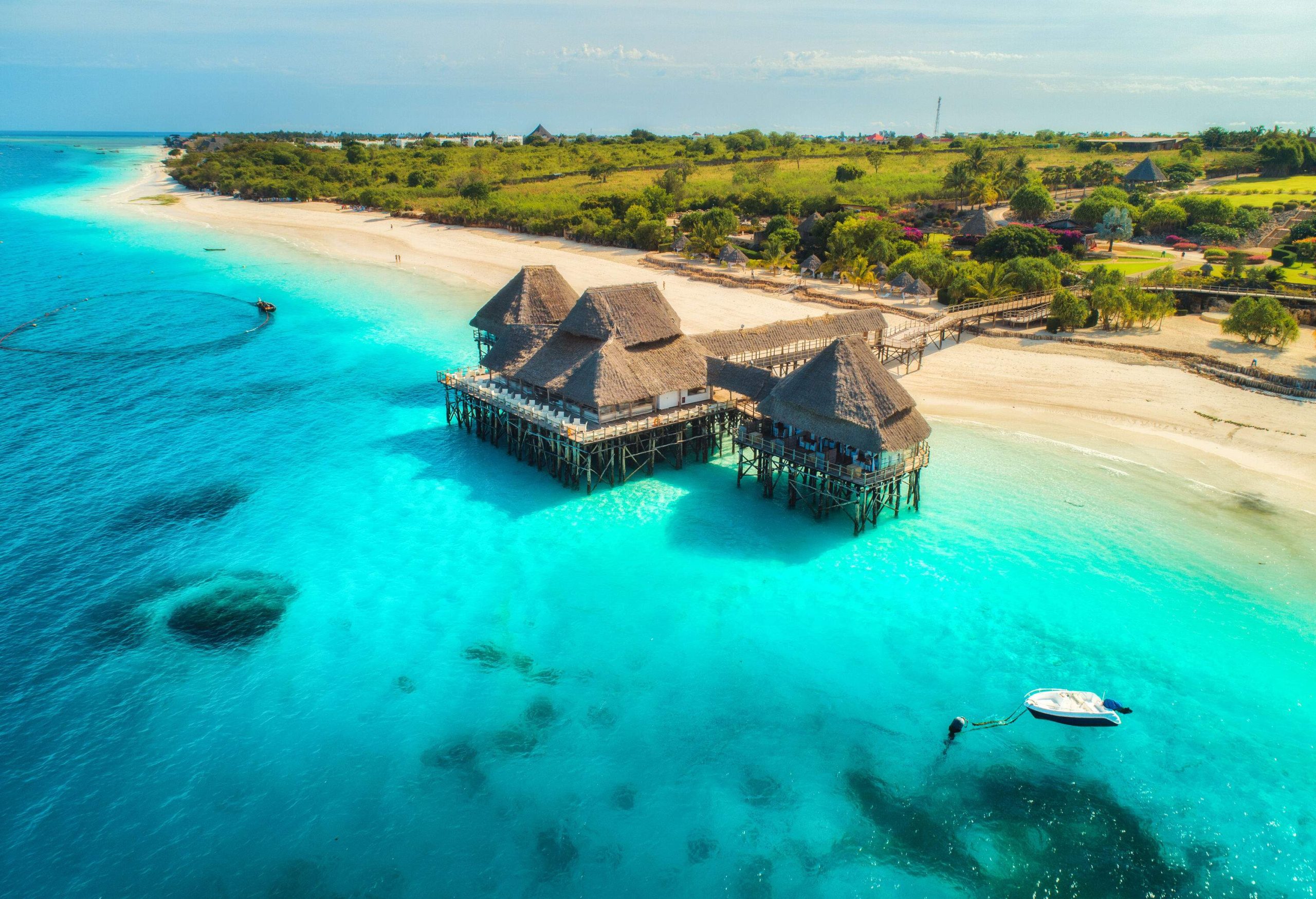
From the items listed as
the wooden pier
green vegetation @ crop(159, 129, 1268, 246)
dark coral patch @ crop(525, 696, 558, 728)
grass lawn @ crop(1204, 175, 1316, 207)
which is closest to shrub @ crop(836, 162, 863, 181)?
green vegetation @ crop(159, 129, 1268, 246)

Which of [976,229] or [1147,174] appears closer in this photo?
[976,229]

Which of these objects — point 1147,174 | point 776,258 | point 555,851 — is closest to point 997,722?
point 555,851

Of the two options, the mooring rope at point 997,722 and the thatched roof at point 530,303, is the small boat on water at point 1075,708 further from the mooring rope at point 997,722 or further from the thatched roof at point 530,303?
the thatched roof at point 530,303

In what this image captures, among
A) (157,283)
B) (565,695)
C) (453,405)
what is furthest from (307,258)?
(565,695)

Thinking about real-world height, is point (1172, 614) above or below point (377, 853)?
above

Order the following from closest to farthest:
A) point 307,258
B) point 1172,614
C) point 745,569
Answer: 1. point 1172,614
2. point 745,569
3. point 307,258

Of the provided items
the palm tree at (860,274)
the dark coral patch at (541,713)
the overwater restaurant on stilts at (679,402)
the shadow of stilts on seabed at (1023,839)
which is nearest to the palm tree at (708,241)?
the palm tree at (860,274)

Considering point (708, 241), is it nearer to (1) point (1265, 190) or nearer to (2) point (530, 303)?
(2) point (530, 303)

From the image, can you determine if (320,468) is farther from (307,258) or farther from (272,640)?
(307,258)
